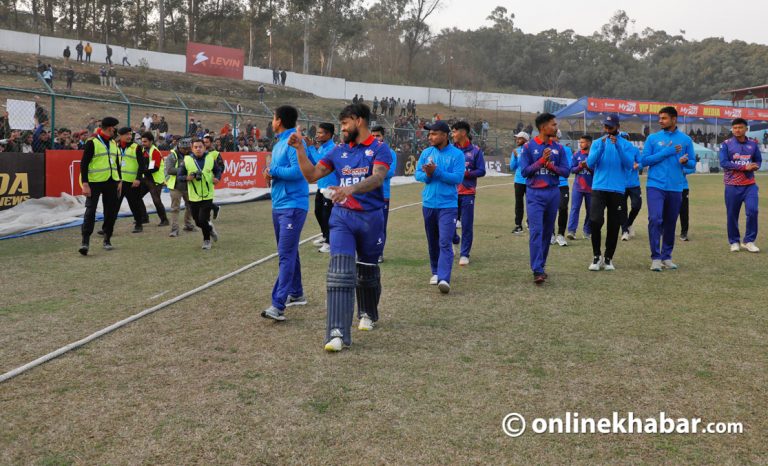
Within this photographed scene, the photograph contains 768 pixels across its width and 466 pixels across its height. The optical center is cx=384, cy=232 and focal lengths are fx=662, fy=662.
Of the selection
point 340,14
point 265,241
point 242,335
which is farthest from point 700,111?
point 242,335

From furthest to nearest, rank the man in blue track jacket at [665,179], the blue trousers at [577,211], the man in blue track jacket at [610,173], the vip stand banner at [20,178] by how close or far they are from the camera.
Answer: the vip stand banner at [20,178]
the blue trousers at [577,211]
the man in blue track jacket at [665,179]
the man in blue track jacket at [610,173]

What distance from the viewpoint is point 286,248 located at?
634 cm

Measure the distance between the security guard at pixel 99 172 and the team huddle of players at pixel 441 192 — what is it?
3.15m

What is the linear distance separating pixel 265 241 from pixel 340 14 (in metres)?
66.2

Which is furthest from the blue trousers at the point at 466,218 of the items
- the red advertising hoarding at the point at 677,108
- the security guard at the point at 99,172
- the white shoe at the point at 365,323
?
the red advertising hoarding at the point at 677,108

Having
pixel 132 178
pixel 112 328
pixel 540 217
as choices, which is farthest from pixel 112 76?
pixel 112 328

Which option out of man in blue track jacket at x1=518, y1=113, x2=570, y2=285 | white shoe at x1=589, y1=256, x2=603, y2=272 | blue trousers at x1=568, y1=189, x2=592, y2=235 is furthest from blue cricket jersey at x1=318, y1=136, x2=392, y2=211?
blue trousers at x1=568, y1=189, x2=592, y2=235

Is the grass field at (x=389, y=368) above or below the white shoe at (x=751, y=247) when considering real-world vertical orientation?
below

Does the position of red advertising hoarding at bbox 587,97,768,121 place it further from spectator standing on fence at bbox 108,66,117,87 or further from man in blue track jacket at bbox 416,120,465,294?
man in blue track jacket at bbox 416,120,465,294

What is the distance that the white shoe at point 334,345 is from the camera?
5.27 metres

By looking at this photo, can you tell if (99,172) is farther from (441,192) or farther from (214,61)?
(214,61)

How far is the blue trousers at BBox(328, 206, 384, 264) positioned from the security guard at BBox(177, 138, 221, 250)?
5.76 metres

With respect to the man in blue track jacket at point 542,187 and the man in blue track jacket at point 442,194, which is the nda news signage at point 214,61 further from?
the man in blue track jacket at point 542,187

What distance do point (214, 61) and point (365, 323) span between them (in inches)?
1899
